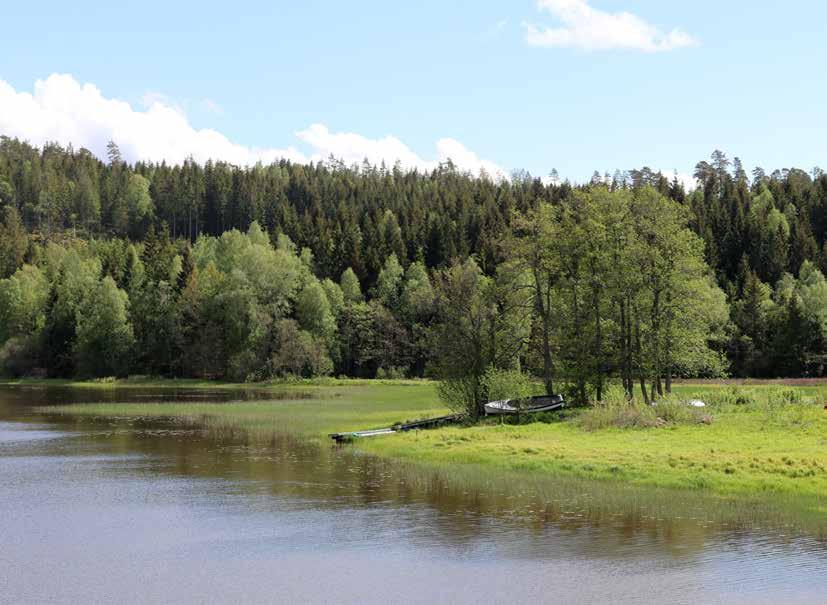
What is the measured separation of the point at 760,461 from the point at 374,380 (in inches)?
4045

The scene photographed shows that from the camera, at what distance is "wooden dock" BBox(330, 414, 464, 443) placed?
58.5m

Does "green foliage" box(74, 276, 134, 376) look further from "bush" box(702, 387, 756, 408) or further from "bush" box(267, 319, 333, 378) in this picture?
"bush" box(702, 387, 756, 408)

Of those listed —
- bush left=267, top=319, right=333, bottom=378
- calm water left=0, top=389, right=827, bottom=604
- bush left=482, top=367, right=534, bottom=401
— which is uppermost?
bush left=267, top=319, right=333, bottom=378

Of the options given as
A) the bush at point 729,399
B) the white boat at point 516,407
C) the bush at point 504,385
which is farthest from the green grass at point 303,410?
the bush at point 729,399

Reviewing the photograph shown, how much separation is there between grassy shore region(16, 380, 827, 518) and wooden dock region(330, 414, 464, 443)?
5.16 feet

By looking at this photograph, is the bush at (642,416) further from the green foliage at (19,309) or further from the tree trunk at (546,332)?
the green foliage at (19,309)

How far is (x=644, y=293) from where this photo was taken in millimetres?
68500

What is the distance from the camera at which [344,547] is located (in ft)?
101

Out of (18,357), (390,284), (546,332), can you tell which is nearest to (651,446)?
(546,332)

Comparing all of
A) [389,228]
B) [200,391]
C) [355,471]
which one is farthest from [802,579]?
[389,228]

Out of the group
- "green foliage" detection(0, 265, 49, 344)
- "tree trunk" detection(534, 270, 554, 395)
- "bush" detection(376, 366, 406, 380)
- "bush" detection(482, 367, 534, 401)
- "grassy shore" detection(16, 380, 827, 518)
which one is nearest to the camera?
"grassy shore" detection(16, 380, 827, 518)

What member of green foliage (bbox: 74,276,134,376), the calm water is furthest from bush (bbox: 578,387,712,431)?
green foliage (bbox: 74,276,134,376)

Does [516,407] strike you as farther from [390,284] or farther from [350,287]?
[350,287]

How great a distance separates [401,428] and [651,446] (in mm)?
19177
